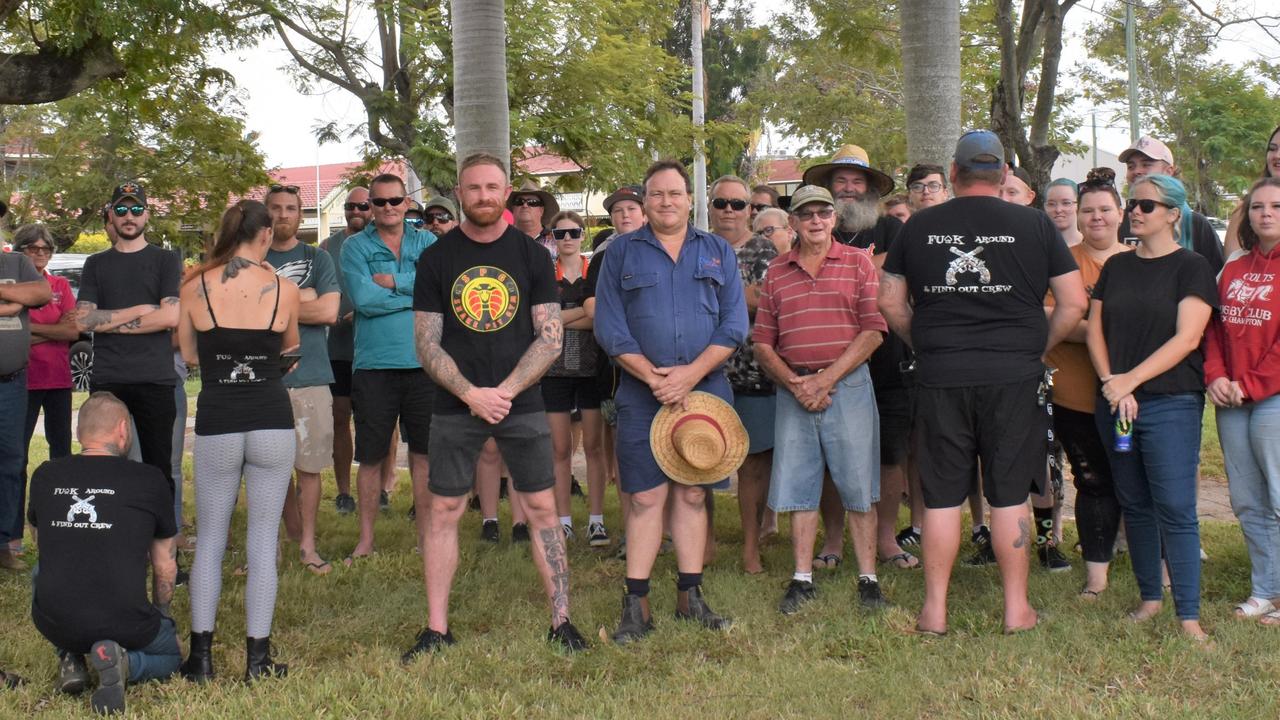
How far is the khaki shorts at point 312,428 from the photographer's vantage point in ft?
21.8

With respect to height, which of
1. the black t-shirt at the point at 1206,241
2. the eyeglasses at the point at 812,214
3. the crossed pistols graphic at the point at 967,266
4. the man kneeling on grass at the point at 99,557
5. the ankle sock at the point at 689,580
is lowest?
the ankle sock at the point at 689,580

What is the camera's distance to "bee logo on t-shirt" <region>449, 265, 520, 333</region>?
5.03m

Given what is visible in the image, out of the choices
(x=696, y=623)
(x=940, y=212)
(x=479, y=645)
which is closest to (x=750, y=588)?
(x=696, y=623)

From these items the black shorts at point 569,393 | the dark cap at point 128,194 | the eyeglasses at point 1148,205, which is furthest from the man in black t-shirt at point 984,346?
the dark cap at point 128,194

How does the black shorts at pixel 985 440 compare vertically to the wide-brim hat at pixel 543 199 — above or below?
below

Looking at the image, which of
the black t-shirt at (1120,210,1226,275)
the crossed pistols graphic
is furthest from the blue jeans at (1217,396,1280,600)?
the crossed pistols graphic

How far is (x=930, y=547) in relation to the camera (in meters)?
5.18

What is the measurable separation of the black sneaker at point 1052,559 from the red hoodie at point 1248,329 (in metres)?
1.53

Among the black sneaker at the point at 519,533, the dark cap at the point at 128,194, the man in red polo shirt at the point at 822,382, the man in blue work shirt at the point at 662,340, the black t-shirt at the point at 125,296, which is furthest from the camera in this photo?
the black sneaker at the point at 519,533

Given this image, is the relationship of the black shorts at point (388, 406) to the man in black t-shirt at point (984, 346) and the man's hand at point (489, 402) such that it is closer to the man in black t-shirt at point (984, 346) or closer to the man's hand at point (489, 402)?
the man's hand at point (489, 402)

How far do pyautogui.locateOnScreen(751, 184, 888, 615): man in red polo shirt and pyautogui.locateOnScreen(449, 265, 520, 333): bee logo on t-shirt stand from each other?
60.7 inches

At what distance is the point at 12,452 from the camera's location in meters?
6.71

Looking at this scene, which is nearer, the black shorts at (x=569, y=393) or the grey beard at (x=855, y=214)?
the grey beard at (x=855, y=214)

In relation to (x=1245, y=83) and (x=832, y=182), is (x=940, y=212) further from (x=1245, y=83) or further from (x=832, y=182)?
(x=1245, y=83)
